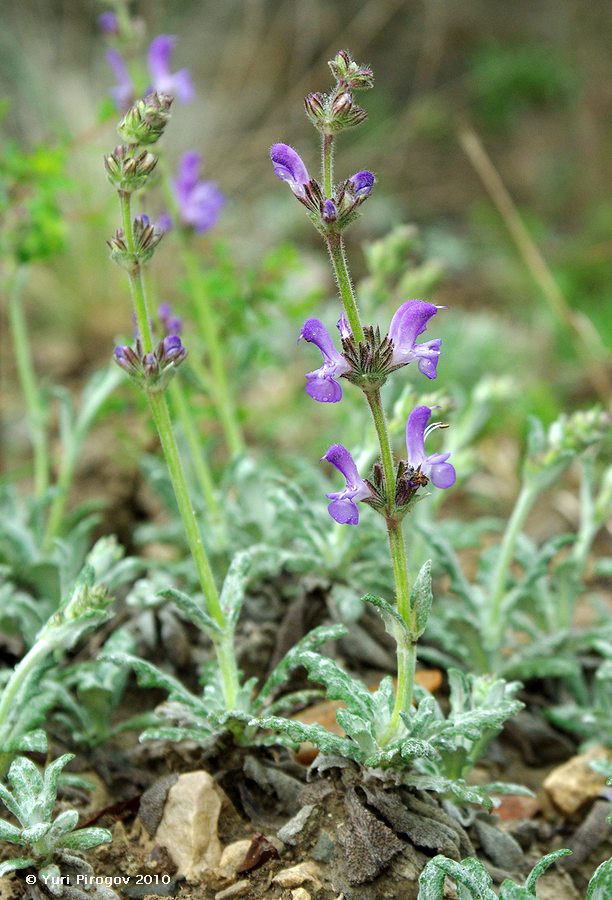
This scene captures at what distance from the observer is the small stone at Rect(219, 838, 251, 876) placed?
2.01 meters

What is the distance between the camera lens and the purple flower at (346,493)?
1.84m

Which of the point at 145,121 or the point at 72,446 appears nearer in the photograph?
the point at 145,121

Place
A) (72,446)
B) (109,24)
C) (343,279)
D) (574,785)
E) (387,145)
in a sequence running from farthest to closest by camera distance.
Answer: (387,145) → (72,446) → (109,24) → (574,785) → (343,279)

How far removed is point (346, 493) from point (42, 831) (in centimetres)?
89

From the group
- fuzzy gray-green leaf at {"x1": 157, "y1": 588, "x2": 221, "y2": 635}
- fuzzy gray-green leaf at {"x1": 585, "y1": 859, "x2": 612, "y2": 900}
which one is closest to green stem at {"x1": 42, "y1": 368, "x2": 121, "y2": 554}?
fuzzy gray-green leaf at {"x1": 157, "y1": 588, "x2": 221, "y2": 635}

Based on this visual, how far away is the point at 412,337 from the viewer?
184 centimetres

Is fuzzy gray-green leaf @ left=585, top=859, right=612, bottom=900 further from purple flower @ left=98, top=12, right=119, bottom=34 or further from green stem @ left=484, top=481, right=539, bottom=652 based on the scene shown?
purple flower @ left=98, top=12, right=119, bottom=34

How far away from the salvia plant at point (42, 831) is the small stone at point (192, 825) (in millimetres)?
A: 190

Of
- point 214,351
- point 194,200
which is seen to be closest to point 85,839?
point 214,351

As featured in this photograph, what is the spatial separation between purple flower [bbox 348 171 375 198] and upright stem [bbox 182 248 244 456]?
1.35m

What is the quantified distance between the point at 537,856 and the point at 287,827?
66 centimetres

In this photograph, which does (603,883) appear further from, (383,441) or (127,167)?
(127,167)

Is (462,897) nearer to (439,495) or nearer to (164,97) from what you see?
(439,495)

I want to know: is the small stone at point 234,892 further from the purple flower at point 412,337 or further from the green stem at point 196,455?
the green stem at point 196,455
